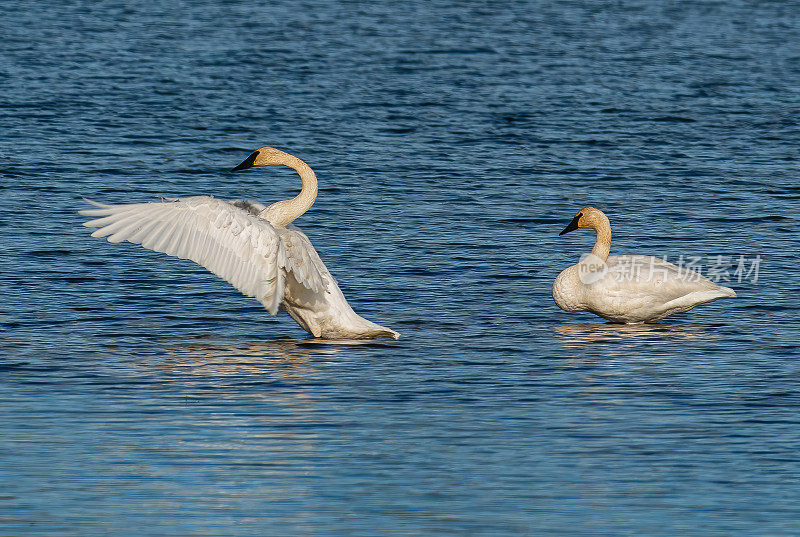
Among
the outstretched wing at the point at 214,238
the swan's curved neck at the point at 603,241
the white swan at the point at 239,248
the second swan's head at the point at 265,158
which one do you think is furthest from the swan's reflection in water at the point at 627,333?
the second swan's head at the point at 265,158

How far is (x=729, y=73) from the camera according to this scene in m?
30.2

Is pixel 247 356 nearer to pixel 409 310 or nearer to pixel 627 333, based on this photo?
pixel 409 310

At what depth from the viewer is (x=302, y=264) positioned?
41.7 ft

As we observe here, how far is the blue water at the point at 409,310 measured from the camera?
8703 millimetres

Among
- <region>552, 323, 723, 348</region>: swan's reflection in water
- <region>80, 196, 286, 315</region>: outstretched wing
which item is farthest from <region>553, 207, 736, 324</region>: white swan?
<region>80, 196, 286, 315</region>: outstretched wing

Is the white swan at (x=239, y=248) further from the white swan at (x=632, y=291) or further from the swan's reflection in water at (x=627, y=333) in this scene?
the white swan at (x=632, y=291)

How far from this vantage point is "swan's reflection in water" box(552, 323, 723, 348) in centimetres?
1292

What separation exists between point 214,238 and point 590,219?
402cm

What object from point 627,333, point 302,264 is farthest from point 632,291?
point 302,264

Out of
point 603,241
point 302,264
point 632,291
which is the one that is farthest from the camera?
point 603,241

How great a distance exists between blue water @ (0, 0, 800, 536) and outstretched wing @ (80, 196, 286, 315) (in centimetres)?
54

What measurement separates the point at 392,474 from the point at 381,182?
1118 cm

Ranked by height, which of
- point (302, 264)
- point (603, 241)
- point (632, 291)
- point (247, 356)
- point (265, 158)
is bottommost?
point (247, 356)

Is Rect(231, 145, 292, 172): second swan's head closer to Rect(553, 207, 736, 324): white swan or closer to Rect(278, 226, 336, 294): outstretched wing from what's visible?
Rect(278, 226, 336, 294): outstretched wing
